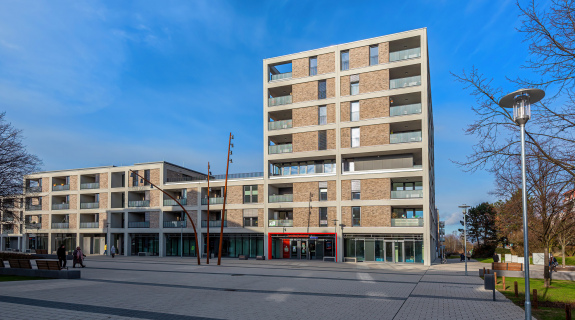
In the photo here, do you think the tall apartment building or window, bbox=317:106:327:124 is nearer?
the tall apartment building

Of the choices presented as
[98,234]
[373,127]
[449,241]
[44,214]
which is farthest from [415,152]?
[449,241]

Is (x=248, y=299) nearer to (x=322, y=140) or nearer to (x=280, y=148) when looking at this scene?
(x=322, y=140)

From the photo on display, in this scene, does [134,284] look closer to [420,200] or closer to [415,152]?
[420,200]

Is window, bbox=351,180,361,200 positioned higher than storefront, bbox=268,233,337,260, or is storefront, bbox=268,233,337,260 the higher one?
window, bbox=351,180,361,200

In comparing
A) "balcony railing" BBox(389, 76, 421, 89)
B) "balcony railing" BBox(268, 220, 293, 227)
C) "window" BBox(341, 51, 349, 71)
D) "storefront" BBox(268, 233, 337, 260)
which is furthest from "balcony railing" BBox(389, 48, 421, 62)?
"balcony railing" BBox(268, 220, 293, 227)

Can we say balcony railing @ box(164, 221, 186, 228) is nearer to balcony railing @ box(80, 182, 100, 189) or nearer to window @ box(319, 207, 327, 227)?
balcony railing @ box(80, 182, 100, 189)

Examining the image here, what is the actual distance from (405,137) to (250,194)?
1787cm

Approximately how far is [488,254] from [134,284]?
5259 centimetres

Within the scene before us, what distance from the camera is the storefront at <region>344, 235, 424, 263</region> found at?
3650 cm

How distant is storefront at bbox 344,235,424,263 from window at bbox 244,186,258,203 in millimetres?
11274

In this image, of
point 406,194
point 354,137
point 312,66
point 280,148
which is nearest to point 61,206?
point 280,148

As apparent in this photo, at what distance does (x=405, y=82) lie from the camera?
124ft

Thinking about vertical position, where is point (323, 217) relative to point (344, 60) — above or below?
below

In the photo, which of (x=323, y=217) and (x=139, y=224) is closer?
(x=323, y=217)
